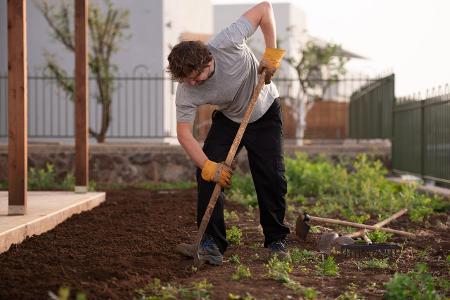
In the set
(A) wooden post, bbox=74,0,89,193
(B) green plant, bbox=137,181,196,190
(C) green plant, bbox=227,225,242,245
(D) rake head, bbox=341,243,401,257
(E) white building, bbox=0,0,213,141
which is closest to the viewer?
(D) rake head, bbox=341,243,401,257

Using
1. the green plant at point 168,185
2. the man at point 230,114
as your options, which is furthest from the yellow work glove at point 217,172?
the green plant at point 168,185

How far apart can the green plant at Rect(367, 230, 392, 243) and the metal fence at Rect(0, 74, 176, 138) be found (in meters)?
9.08

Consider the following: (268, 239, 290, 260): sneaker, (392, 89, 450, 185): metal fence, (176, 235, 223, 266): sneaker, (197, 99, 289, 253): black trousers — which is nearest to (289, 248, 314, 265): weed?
(268, 239, 290, 260): sneaker

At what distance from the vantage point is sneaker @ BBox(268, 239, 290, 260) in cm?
544

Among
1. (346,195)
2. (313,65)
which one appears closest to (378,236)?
(346,195)

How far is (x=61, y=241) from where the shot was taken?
6086 mm

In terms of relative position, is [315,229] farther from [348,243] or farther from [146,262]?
[146,262]

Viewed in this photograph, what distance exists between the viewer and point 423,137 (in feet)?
39.6

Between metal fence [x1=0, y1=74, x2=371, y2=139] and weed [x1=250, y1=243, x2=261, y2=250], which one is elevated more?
metal fence [x1=0, y1=74, x2=371, y2=139]

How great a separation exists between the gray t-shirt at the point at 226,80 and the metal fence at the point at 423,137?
584 cm

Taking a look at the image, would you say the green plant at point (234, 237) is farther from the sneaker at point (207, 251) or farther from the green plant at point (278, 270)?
the green plant at point (278, 270)

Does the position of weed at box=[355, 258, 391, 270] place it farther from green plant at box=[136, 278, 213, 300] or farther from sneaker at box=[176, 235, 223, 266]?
green plant at box=[136, 278, 213, 300]

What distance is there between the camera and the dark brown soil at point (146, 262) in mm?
4273

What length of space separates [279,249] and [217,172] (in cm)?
86
